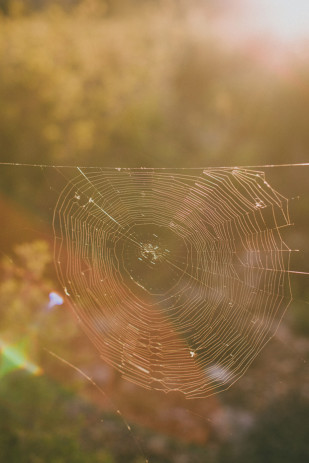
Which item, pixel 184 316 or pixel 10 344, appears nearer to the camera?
pixel 10 344

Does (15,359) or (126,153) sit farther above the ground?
(126,153)

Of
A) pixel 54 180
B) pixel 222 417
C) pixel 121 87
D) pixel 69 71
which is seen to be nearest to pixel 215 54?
pixel 121 87

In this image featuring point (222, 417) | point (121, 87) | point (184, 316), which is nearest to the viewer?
point (184, 316)

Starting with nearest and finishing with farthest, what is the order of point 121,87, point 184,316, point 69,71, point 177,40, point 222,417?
point 184,316 < point 222,417 < point 69,71 < point 121,87 < point 177,40

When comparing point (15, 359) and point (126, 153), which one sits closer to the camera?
point (15, 359)

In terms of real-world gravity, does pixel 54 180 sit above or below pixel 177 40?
below

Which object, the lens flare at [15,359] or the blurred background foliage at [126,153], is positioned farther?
the blurred background foliage at [126,153]

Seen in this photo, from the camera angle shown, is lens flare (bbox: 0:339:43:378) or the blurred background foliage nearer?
lens flare (bbox: 0:339:43:378)

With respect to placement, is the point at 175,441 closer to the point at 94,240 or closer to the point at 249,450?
the point at 249,450
